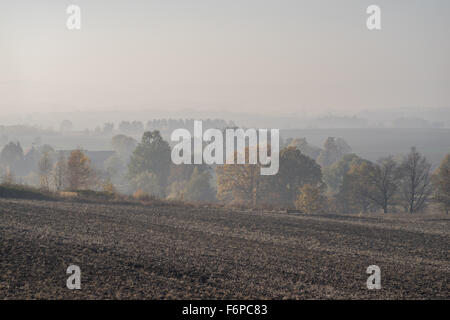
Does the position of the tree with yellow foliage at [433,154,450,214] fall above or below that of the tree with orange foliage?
below

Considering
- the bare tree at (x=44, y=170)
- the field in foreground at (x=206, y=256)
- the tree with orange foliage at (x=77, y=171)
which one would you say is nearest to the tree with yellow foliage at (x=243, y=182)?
the tree with orange foliage at (x=77, y=171)

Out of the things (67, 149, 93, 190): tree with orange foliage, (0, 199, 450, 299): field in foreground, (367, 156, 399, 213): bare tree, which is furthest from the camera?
(67, 149, 93, 190): tree with orange foliage

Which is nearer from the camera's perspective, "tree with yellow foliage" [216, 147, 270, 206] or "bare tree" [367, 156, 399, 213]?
"bare tree" [367, 156, 399, 213]

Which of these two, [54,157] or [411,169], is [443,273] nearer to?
[411,169]

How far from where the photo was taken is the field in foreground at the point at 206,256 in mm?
11047

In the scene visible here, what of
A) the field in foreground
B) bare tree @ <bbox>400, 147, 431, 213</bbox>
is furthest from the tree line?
the field in foreground

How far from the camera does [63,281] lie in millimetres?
11000

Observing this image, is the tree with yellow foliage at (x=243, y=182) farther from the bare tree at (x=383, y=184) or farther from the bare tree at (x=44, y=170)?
the bare tree at (x=44, y=170)

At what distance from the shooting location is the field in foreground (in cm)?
1105

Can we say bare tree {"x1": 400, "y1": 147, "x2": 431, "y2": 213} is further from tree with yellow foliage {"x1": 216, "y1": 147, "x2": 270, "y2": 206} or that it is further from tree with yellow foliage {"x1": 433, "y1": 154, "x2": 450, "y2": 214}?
tree with yellow foliage {"x1": 216, "y1": 147, "x2": 270, "y2": 206}

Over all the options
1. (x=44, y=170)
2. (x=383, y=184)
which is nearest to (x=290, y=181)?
(x=383, y=184)

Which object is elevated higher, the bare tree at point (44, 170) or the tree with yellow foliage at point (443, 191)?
the bare tree at point (44, 170)

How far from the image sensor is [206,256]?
14875mm

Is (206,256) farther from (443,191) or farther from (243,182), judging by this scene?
(243,182)
